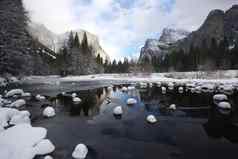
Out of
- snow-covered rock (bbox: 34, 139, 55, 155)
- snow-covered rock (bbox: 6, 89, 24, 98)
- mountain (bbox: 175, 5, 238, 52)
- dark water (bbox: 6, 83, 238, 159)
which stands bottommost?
dark water (bbox: 6, 83, 238, 159)

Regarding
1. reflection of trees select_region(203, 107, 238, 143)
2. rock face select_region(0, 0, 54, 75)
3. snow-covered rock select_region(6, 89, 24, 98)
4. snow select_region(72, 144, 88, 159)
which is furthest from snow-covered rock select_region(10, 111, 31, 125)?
rock face select_region(0, 0, 54, 75)

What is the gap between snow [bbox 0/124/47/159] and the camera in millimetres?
4867

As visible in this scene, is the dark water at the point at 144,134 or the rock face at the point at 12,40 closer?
the dark water at the point at 144,134

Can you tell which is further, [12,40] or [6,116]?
[12,40]

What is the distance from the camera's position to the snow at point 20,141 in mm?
4867

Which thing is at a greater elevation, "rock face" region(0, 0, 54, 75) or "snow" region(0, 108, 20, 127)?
"rock face" region(0, 0, 54, 75)

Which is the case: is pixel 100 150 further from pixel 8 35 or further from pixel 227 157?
pixel 8 35

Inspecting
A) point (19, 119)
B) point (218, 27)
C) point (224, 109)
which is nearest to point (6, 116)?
point (19, 119)

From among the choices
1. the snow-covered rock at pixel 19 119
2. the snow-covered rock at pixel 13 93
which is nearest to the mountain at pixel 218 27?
the snow-covered rock at pixel 13 93

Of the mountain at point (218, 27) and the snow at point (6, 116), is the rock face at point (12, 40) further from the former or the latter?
the mountain at point (218, 27)

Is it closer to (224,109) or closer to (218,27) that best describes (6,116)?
(224,109)

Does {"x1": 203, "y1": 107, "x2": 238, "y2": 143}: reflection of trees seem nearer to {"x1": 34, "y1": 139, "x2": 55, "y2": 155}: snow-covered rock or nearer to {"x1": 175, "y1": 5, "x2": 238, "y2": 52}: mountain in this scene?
{"x1": 34, "y1": 139, "x2": 55, "y2": 155}: snow-covered rock

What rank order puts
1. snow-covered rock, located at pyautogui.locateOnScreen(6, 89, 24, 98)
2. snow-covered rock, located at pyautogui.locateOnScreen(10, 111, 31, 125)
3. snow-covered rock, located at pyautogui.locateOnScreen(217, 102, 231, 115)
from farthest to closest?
snow-covered rock, located at pyautogui.locateOnScreen(6, 89, 24, 98)
snow-covered rock, located at pyautogui.locateOnScreen(217, 102, 231, 115)
snow-covered rock, located at pyautogui.locateOnScreen(10, 111, 31, 125)

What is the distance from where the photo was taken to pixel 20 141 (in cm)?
554
